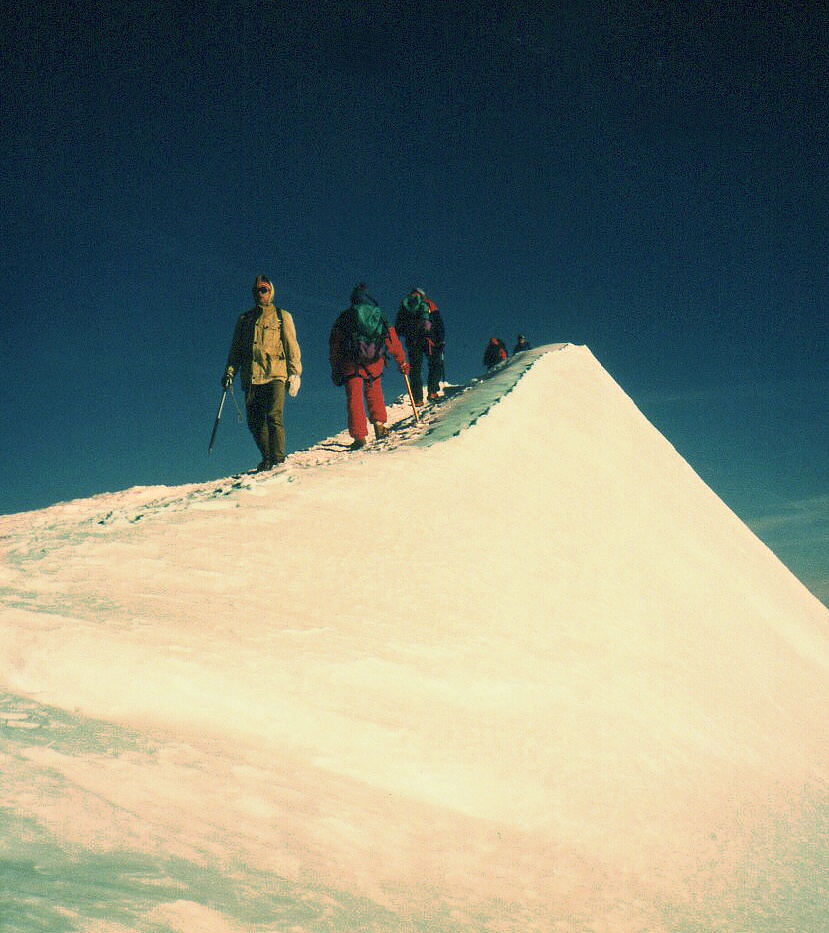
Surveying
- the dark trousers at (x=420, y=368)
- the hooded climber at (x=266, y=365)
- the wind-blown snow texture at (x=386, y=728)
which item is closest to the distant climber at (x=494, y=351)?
the dark trousers at (x=420, y=368)

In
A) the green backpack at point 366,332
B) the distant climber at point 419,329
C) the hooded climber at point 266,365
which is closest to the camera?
the hooded climber at point 266,365

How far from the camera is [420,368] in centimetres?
1015

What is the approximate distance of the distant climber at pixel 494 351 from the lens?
16.0 metres

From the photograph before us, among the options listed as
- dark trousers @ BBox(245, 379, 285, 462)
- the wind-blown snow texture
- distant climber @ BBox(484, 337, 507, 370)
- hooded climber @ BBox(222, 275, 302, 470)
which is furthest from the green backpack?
distant climber @ BBox(484, 337, 507, 370)

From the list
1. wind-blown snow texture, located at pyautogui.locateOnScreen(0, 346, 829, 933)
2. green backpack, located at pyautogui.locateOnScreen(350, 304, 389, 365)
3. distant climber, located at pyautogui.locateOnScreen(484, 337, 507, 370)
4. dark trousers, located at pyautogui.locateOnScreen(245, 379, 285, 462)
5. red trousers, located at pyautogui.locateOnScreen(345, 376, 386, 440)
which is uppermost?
distant climber, located at pyautogui.locateOnScreen(484, 337, 507, 370)

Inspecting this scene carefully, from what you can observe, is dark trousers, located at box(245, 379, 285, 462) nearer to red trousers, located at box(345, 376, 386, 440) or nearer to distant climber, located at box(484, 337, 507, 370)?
red trousers, located at box(345, 376, 386, 440)

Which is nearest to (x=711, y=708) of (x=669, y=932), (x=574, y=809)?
(x=574, y=809)

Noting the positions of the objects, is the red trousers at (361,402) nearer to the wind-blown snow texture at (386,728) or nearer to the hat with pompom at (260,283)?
the hat with pompom at (260,283)

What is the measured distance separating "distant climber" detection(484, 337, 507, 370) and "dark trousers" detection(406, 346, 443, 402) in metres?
5.47

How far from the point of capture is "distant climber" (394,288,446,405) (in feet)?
32.9

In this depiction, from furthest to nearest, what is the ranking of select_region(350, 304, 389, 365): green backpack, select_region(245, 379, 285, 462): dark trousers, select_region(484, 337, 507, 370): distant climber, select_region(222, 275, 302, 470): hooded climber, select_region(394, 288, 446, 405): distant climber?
select_region(484, 337, 507, 370): distant climber < select_region(394, 288, 446, 405): distant climber < select_region(350, 304, 389, 365): green backpack < select_region(245, 379, 285, 462): dark trousers < select_region(222, 275, 302, 470): hooded climber

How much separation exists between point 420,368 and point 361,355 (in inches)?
125

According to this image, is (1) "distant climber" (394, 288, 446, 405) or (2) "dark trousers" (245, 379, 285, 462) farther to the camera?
(1) "distant climber" (394, 288, 446, 405)

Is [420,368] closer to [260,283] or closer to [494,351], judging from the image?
[260,283]
